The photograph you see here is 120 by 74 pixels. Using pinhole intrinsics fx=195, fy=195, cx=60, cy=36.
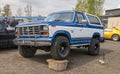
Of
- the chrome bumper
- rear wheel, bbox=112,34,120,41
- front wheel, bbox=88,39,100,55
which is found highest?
the chrome bumper

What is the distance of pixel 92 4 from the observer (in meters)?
30.3

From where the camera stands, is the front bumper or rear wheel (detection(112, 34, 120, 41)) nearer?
the front bumper

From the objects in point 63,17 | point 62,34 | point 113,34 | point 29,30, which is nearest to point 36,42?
point 29,30

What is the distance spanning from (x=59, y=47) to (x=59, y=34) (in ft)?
1.57

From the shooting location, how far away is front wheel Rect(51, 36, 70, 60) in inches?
273

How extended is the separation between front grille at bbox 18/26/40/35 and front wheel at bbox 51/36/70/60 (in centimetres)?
76

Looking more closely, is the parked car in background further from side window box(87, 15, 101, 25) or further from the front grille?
the front grille

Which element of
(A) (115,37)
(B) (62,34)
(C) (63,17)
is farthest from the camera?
(A) (115,37)

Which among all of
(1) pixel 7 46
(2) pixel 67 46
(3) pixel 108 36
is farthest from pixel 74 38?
(3) pixel 108 36

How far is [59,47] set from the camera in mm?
7078

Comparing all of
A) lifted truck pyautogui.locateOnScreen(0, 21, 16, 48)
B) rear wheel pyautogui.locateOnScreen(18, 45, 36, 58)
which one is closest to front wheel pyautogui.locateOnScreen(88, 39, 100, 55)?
rear wheel pyautogui.locateOnScreen(18, 45, 36, 58)

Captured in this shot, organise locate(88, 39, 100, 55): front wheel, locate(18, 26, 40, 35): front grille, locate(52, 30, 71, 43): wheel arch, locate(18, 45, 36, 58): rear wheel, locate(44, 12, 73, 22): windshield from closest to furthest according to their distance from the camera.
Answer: locate(52, 30, 71, 43): wheel arch
locate(18, 26, 40, 35): front grille
locate(44, 12, 73, 22): windshield
locate(18, 45, 36, 58): rear wheel
locate(88, 39, 100, 55): front wheel

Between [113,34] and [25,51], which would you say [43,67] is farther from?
[113,34]

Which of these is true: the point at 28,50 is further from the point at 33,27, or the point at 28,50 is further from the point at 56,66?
the point at 56,66
